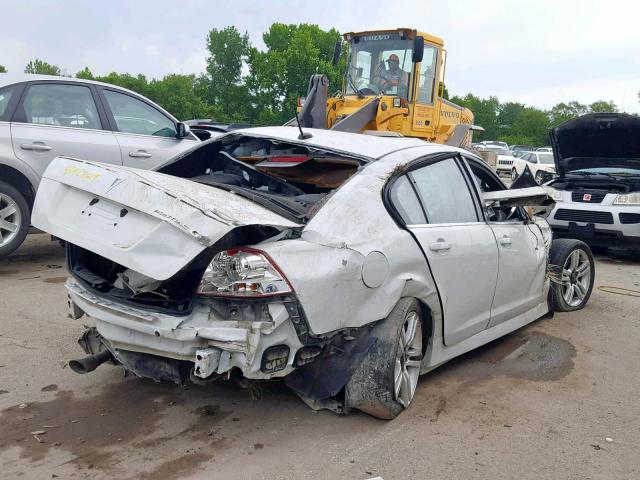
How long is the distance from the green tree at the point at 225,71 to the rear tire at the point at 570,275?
197 feet

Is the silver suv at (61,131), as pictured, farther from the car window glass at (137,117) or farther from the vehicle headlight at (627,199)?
the vehicle headlight at (627,199)

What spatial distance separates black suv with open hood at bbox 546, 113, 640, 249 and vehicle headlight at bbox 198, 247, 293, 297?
726 centimetres

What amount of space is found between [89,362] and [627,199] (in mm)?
7860

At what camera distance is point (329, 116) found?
11.6 m

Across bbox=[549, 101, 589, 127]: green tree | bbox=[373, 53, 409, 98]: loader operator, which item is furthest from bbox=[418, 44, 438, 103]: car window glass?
bbox=[549, 101, 589, 127]: green tree

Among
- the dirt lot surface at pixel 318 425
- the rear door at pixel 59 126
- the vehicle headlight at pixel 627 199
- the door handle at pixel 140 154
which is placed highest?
the rear door at pixel 59 126

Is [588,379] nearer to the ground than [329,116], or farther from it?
nearer to the ground

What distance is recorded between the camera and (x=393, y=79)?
11578 millimetres

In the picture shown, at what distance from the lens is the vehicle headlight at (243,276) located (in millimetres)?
3092

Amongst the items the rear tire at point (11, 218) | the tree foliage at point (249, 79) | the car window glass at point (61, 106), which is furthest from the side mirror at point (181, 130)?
the tree foliage at point (249, 79)

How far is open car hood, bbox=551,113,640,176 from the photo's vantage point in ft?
30.6

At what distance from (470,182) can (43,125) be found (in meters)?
4.72

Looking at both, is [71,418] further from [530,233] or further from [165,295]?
[530,233]

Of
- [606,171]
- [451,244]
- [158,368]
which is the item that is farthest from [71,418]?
[606,171]
